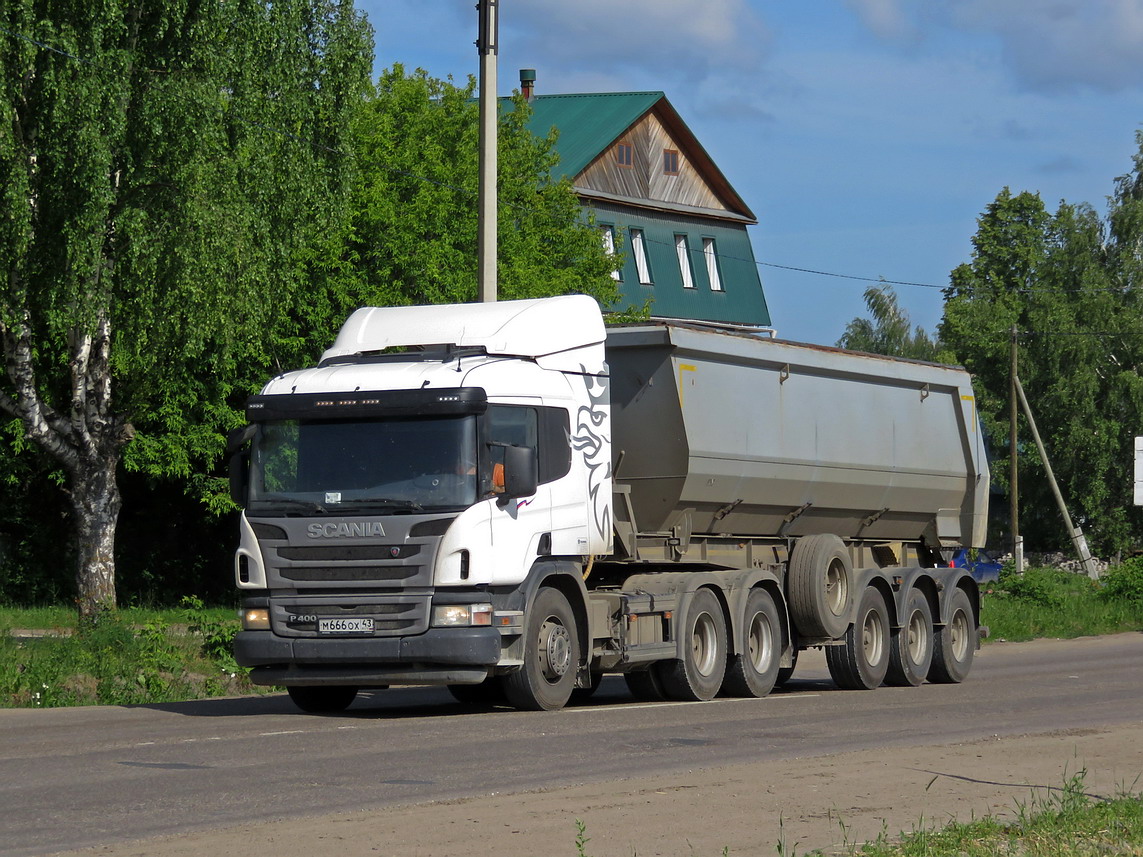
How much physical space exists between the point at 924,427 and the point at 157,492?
22550mm

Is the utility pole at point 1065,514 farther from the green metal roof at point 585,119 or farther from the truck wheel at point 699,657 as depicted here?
the truck wheel at point 699,657

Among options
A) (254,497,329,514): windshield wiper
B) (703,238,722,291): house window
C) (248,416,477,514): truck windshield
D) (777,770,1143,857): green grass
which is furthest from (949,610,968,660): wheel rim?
(703,238,722,291): house window

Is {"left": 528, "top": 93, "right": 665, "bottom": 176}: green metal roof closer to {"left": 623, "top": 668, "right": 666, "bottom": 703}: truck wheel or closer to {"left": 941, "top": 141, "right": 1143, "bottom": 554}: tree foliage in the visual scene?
{"left": 941, "top": 141, "right": 1143, "bottom": 554}: tree foliage

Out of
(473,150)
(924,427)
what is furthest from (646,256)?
(924,427)

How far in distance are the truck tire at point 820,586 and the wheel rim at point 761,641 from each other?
0.57 metres

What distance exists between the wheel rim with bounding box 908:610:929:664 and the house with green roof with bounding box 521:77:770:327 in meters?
32.6

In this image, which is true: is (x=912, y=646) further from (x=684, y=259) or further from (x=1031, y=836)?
(x=684, y=259)

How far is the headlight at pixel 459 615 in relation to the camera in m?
13.9

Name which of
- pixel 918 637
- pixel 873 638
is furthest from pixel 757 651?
pixel 918 637

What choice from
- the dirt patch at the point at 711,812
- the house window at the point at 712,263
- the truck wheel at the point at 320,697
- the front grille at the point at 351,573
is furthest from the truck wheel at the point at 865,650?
the house window at the point at 712,263

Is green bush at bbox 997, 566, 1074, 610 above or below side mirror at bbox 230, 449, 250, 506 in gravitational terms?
below

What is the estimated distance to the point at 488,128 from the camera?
21.3 metres

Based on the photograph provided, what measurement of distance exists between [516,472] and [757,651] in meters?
4.93

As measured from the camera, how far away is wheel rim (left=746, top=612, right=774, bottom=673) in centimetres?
1787
